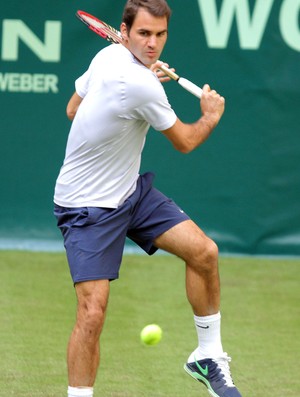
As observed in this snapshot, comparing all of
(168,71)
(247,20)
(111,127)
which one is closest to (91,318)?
(111,127)

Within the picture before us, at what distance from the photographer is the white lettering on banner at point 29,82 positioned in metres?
9.14

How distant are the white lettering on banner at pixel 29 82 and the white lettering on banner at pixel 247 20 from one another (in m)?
1.35

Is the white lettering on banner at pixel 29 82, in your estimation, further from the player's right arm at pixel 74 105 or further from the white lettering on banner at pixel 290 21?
the player's right arm at pixel 74 105

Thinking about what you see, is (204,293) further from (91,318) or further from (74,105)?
(74,105)

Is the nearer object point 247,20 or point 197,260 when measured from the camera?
point 197,260

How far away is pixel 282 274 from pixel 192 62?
6.13ft

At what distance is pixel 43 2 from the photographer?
358 inches

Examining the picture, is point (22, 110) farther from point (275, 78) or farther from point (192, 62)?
point (275, 78)

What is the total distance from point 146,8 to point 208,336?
5.37 ft

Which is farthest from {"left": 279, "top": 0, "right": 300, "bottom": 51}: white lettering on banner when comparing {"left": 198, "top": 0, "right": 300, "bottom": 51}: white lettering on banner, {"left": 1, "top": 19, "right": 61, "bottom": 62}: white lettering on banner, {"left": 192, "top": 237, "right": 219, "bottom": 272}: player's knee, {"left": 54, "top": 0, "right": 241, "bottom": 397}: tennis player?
{"left": 192, "top": 237, "right": 219, "bottom": 272}: player's knee

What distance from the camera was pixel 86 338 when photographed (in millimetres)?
5051

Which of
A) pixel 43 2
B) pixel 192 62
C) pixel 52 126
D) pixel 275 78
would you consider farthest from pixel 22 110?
pixel 275 78

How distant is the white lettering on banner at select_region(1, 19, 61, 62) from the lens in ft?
29.9

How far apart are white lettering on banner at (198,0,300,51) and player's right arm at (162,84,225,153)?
386 cm
